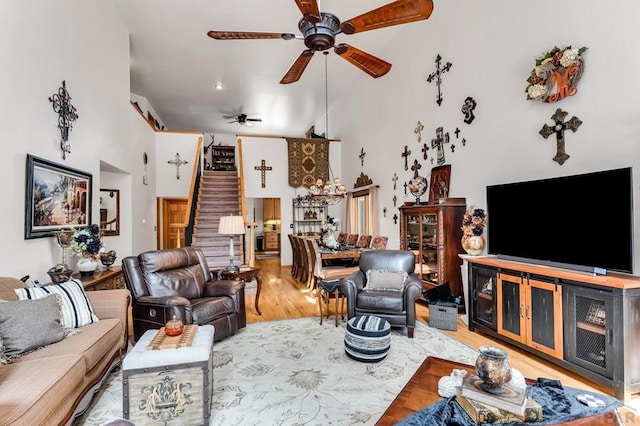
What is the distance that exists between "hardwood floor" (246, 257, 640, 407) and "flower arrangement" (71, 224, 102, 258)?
1.98 meters

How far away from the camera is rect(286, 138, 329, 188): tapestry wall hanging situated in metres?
9.15

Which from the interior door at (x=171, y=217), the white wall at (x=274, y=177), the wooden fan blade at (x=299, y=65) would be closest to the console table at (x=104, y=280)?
the wooden fan blade at (x=299, y=65)

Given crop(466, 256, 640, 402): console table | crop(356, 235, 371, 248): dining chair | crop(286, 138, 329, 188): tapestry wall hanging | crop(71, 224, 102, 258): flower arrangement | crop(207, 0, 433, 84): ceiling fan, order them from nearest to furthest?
crop(466, 256, 640, 402): console table, crop(207, 0, 433, 84): ceiling fan, crop(71, 224, 102, 258): flower arrangement, crop(356, 235, 371, 248): dining chair, crop(286, 138, 329, 188): tapestry wall hanging

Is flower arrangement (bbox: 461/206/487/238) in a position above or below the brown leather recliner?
above

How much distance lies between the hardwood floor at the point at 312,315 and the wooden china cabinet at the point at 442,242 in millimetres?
562

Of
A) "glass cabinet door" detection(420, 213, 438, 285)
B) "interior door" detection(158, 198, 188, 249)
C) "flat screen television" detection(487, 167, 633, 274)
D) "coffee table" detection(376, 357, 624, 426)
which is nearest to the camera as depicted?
"coffee table" detection(376, 357, 624, 426)

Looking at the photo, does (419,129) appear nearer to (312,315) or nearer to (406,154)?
(406,154)

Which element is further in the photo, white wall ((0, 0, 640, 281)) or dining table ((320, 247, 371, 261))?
dining table ((320, 247, 371, 261))

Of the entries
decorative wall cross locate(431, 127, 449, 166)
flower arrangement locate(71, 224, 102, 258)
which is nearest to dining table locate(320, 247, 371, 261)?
decorative wall cross locate(431, 127, 449, 166)

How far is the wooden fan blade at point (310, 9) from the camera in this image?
2641mm

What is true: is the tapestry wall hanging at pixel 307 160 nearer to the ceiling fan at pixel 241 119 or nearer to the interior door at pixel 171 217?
the ceiling fan at pixel 241 119

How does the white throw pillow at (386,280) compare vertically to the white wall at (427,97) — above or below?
below

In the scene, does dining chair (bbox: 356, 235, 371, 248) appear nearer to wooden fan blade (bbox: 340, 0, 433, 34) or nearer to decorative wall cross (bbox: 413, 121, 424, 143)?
decorative wall cross (bbox: 413, 121, 424, 143)

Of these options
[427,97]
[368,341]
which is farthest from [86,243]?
[427,97]
